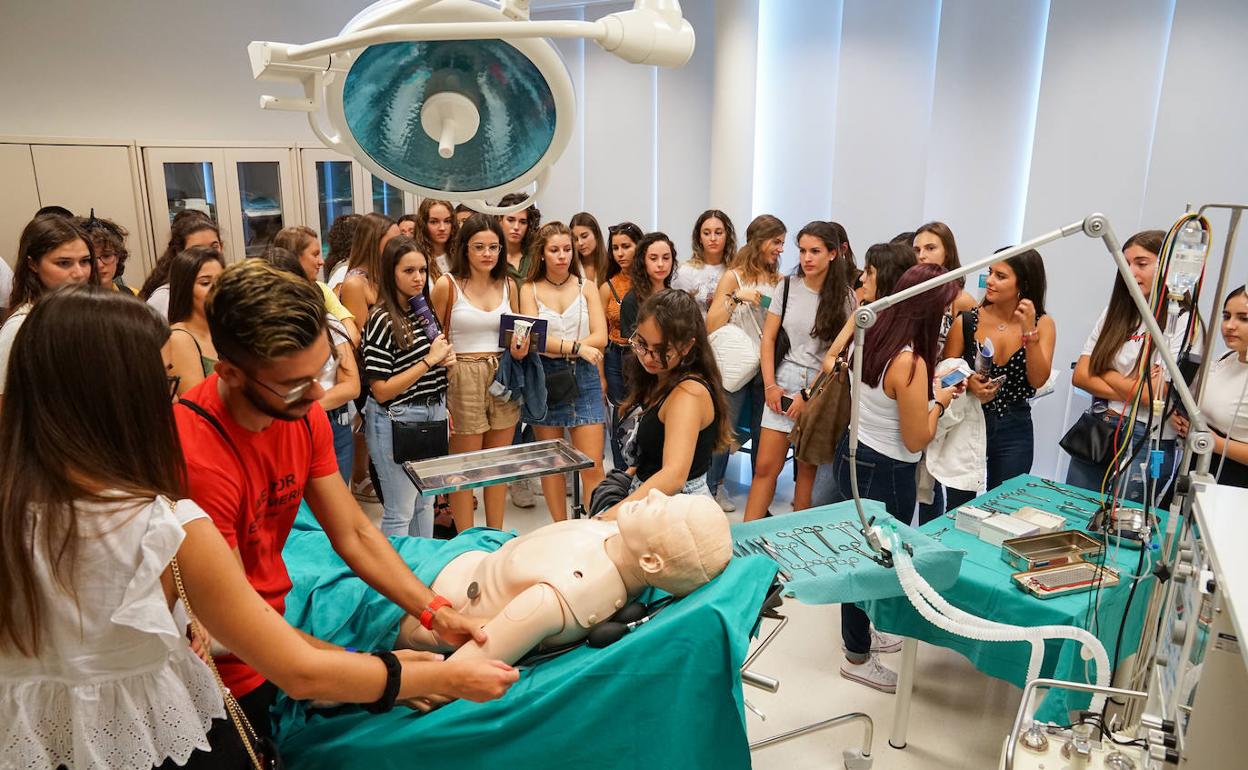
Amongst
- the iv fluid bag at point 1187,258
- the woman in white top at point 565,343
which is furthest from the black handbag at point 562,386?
the iv fluid bag at point 1187,258

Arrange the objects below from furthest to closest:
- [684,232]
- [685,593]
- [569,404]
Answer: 1. [684,232]
2. [569,404]
3. [685,593]

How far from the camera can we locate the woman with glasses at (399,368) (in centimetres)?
319

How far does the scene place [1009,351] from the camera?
127 inches

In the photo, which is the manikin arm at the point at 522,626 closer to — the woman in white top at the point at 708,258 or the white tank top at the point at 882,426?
the white tank top at the point at 882,426

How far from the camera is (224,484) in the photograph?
147cm

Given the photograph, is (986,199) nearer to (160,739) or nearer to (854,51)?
(854,51)

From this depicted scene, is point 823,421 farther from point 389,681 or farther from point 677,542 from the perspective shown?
point 389,681

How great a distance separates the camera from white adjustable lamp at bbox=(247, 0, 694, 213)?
104 centimetres

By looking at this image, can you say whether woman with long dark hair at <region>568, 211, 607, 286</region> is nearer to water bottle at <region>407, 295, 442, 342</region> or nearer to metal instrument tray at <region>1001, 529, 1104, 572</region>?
water bottle at <region>407, 295, 442, 342</region>

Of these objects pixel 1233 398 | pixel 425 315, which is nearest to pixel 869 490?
pixel 1233 398

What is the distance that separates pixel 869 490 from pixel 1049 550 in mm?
707

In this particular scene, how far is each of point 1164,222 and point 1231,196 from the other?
0.28 meters

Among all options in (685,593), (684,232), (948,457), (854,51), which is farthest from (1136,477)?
(684,232)

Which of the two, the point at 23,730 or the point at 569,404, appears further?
the point at 569,404
